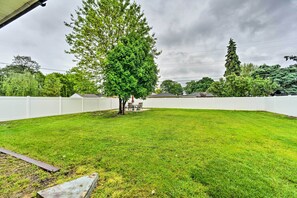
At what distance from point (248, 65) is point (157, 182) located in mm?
35508

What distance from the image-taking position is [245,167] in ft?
9.41

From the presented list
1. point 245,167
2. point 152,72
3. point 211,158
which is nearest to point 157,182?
point 211,158

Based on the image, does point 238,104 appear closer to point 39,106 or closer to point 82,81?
point 82,81

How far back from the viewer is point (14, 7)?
1916 millimetres

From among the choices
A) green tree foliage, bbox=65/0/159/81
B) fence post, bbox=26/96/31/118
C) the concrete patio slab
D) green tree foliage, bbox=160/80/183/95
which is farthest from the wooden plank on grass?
green tree foliage, bbox=160/80/183/95

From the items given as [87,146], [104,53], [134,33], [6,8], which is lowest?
[87,146]

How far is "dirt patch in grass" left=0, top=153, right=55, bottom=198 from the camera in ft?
7.09

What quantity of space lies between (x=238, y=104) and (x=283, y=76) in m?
6.61

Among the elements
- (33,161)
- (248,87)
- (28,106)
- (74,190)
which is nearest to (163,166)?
(74,190)

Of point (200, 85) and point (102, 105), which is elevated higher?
point (200, 85)

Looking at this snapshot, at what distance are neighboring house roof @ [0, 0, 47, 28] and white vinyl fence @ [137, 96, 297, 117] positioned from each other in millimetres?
12417

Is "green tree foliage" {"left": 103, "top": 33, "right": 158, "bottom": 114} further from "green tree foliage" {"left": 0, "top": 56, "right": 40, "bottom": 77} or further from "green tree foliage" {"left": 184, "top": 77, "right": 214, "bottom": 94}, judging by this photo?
"green tree foliage" {"left": 184, "top": 77, "right": 214, "bottom": 94}

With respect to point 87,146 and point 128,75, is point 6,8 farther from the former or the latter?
point 128,75

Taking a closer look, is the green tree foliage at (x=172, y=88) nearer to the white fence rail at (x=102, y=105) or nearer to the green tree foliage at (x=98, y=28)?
the white fence rail at (x=102, y=105)
